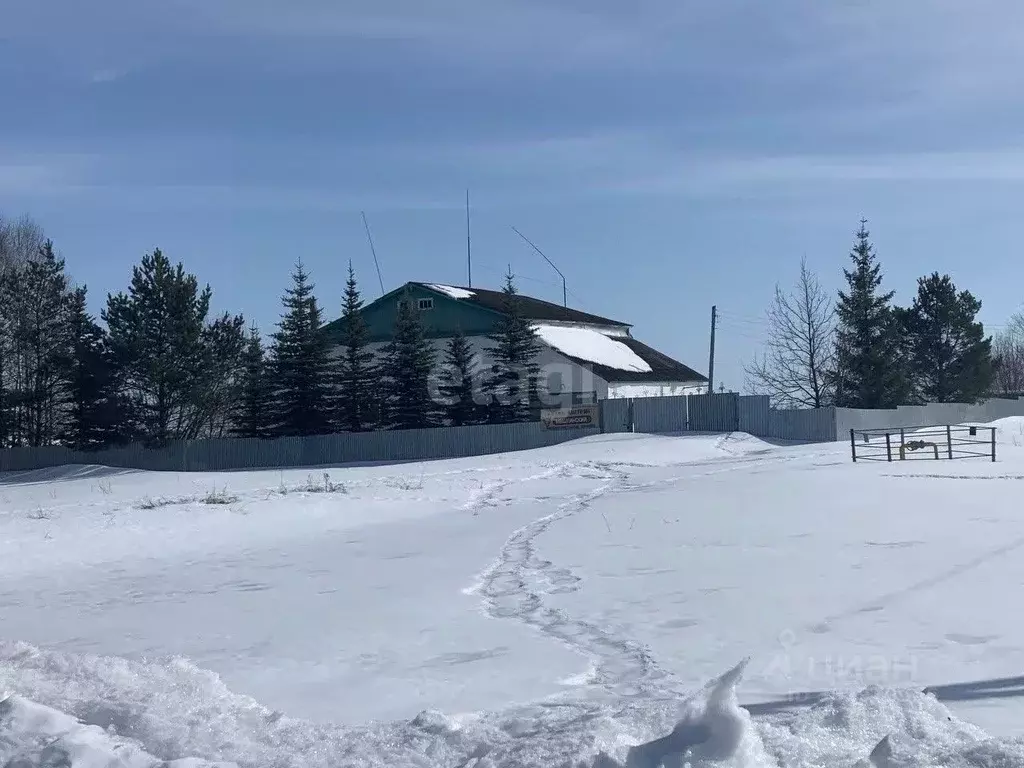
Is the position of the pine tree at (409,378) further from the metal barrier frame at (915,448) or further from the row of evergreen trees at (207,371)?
the metal barrier frame at (915,448)

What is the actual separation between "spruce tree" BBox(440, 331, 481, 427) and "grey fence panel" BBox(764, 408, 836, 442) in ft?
45.7

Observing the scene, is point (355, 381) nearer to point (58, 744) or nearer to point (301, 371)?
point (301, 371)

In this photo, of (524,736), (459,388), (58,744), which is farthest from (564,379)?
(58,744)

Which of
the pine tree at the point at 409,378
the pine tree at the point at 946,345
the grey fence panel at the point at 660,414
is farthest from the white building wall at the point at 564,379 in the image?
the pine tree at the point at 946,345

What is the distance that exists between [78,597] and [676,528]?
314 inches

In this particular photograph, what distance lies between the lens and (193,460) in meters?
48.6

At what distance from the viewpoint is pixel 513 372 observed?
49656mm

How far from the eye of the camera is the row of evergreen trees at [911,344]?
56.3 meters

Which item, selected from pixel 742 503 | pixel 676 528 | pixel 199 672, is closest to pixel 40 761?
pixel 199 672

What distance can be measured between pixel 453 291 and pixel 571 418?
12.9 meters

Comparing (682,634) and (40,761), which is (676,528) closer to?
(682,634)

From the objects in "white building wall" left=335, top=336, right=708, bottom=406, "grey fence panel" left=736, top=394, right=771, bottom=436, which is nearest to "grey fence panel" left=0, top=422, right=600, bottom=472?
"white building wall" left=335, top=336, right=708, bottom=406

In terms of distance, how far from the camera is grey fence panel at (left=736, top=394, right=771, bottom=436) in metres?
43.8

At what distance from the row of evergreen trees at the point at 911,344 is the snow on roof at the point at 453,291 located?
20.2 m
